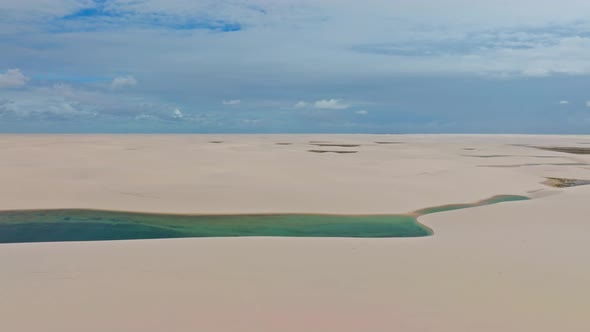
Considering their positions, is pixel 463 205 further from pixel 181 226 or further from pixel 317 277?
pixel 317 277

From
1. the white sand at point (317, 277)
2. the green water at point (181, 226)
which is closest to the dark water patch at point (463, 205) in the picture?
the green water at point (181, 226)

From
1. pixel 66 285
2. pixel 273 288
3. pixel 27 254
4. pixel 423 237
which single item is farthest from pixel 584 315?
pixel 27 254

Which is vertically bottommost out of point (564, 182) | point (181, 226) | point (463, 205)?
point (181, 226)

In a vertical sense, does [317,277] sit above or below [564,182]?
below

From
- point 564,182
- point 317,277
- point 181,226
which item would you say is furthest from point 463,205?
point 317,277

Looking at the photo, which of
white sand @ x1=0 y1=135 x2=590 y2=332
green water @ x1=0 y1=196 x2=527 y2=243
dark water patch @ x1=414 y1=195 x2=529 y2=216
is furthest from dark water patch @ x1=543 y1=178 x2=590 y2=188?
green water @ x1=0 y1=196 x2=527 y2=243

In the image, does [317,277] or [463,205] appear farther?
[463,205]
